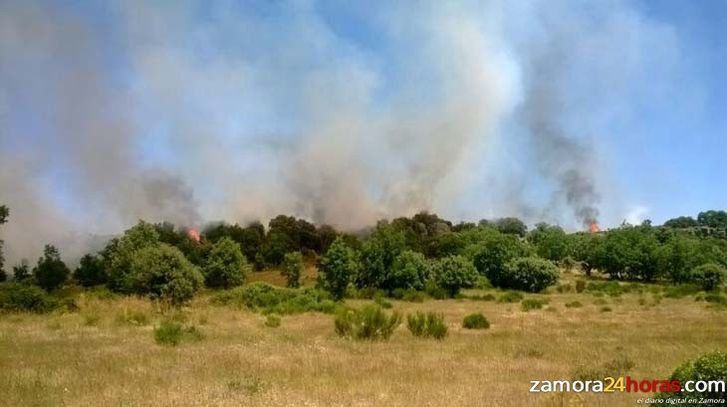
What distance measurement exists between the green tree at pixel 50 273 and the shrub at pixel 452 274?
46.4 metres

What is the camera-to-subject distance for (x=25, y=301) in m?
27.7

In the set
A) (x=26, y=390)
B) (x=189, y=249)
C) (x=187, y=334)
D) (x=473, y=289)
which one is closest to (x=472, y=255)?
(x=473, y=289)

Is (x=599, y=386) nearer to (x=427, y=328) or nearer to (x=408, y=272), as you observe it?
(x=427, y=328)

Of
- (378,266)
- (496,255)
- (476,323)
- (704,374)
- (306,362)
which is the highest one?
(496,255)

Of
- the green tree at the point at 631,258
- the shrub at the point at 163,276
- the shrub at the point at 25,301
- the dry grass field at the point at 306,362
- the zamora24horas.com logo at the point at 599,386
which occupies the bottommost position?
the zamora24horas.com logo at the point at 599,386

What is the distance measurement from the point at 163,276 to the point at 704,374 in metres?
29.2

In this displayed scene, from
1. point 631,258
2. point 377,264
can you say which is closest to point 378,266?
point 377,264

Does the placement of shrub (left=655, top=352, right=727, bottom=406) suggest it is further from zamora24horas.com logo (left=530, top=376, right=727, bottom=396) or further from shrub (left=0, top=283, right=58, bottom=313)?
shrub (left=0, top=283, right=58, bottom=313)

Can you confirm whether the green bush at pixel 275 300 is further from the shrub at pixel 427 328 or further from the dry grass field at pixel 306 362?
the shrub at pixel 427 328

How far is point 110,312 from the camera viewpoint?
23.9m

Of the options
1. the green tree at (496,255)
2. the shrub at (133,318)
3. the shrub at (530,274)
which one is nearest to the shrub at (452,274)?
the shrub at (530,274)

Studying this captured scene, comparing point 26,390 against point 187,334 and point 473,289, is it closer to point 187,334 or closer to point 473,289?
point 187,334

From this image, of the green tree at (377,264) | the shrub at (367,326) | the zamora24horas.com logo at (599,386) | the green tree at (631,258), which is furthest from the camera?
the green tree at (631,258)

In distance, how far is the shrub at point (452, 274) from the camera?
54719 mm
